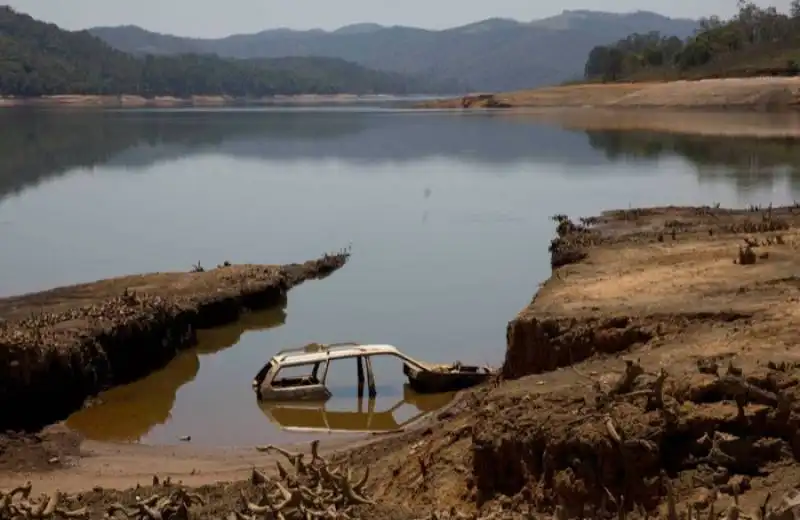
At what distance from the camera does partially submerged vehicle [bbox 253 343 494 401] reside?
751 inches

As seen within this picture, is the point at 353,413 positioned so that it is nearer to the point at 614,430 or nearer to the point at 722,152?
the point at 614,430

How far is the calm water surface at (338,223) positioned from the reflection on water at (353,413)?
45 millimetres

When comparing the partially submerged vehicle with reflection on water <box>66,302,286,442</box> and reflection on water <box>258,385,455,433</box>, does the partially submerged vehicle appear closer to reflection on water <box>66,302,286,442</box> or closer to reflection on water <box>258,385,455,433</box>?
reflection on water <box>258,385,455,433</box>

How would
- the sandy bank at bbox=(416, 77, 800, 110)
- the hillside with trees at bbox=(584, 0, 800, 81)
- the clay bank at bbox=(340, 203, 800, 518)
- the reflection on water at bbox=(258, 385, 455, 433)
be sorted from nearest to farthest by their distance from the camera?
the clay bank at bbox=(340, 203, 800, 518), the reflection on water at bbox=(258, 385, 455, 433), the sandy bank at bbox=(416, 77, 800, 110), the hillside with trees at bbox=(584, 0, 800, 81)

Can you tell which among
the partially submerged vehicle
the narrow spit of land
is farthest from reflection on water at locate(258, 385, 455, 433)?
the narrow spit of land

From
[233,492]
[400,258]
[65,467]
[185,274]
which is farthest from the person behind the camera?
[400,258]

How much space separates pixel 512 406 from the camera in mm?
11203

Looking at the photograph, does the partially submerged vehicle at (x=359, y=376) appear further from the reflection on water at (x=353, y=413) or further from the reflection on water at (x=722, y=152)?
the reflection on water at (x=722, y=152)

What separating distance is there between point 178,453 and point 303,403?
9.20 feet

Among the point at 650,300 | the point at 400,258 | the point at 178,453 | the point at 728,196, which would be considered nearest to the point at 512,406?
the point at 650,300

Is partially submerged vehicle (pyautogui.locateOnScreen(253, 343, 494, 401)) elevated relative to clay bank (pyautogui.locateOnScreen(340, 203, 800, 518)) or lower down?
lower down

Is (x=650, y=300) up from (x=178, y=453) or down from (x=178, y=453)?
up

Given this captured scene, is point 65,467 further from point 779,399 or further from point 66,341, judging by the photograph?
point 779,399

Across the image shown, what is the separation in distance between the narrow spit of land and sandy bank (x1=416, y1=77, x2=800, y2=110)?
270 feet
